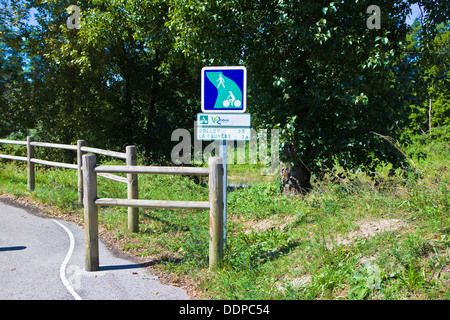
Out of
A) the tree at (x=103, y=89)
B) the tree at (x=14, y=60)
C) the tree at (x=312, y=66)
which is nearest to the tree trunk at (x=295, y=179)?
the tree at (x=312, y=66)

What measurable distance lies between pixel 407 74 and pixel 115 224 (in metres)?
6.75

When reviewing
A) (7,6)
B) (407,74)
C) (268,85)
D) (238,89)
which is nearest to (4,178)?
(7,6)

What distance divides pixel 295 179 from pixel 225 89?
14.4ft

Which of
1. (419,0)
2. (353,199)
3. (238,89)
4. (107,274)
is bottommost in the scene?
(107,274)

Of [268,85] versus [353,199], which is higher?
[268,85]

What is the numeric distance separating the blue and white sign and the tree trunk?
13.5 feet

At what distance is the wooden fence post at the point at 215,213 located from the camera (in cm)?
529

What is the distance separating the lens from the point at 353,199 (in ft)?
21.1

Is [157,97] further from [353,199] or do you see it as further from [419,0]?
[353,199]

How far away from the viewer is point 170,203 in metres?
5.52

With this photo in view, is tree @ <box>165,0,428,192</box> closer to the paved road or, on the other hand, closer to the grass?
the grass

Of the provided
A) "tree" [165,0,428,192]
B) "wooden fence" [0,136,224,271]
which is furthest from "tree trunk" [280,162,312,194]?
"wooden fence" [0,136,224,271]

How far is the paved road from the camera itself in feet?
16.0

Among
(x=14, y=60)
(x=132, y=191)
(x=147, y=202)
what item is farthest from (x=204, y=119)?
(x=14, y=60)
